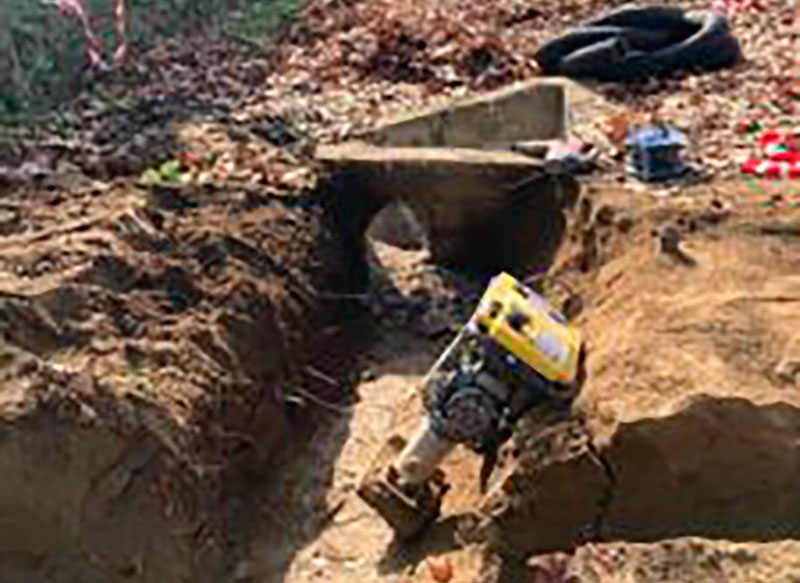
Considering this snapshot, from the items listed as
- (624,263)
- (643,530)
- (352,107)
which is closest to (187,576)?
(643,530)

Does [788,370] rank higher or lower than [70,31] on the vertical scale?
lower

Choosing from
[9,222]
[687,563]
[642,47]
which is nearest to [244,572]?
[9,222]

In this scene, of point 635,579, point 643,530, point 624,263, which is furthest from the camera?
point 624,263

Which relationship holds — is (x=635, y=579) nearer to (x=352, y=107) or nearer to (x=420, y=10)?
(x=352, y=107)

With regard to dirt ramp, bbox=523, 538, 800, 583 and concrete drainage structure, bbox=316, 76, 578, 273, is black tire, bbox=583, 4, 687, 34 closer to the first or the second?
concrete drainage structure, bbox=316, 76, 578, 273

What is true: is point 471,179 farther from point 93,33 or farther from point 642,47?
point 93,33

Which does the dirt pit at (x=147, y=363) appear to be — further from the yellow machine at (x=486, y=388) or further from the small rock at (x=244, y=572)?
the yellow machine at (x=486, y=388)

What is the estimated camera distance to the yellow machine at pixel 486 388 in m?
7.04

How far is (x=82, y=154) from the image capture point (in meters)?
10.0

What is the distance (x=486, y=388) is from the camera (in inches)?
282

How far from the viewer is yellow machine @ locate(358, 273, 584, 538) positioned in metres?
7.04

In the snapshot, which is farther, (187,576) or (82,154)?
(82,154)

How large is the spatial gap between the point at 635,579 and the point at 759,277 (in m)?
2.63

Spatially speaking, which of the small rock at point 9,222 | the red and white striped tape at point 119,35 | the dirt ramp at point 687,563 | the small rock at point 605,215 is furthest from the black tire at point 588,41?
the dirt ramp at point 687,563
